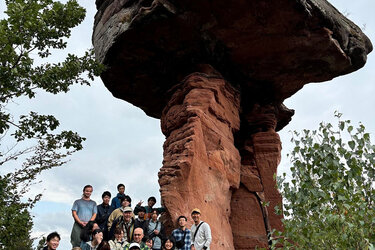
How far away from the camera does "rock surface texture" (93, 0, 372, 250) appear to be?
11258 mm

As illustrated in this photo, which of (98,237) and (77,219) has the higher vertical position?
(77,219)

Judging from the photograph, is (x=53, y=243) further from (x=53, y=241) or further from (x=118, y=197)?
(x=118, y=197)

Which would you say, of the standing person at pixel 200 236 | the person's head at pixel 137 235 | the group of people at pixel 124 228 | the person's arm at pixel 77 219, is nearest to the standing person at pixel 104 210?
the group of people at pixel 124 228

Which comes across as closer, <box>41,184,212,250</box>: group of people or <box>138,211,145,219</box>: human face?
<box>41,184,212,250</box>: group of people

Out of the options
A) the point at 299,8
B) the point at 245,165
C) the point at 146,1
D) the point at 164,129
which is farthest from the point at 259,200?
the point at 146,1

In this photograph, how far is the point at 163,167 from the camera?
11.4m

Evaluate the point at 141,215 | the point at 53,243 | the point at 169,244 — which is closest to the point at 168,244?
the point at 169,244

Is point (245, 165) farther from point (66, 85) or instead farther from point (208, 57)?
point (66, 85)

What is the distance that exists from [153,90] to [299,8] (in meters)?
6.27

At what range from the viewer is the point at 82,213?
29.5 ft

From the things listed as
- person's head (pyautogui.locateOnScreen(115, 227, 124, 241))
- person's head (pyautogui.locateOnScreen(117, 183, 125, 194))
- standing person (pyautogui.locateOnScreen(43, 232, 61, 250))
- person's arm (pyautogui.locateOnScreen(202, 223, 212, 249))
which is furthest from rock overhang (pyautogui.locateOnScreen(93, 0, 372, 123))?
standing person (pyautogui.locateOnScreen(43, 232, 61, 250))

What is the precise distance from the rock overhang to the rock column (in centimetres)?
93

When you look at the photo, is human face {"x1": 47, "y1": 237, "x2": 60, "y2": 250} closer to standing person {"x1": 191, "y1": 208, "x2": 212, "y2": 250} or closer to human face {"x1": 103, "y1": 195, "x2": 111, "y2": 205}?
human face {"x1": 103, "y1": 195, "x2": 111, "y2": 205}

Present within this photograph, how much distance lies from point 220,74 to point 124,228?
7407mm
